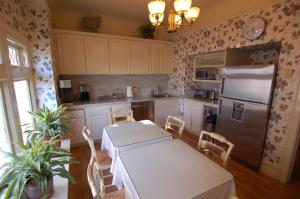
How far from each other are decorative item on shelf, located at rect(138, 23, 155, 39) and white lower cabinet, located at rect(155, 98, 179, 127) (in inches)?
65.5

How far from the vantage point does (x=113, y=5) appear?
9.55ft

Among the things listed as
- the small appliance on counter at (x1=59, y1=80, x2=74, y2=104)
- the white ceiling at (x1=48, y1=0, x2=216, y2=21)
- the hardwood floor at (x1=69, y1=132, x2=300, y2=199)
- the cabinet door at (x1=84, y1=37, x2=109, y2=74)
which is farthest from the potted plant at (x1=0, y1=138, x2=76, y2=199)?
the white ceiling at (x1=48, y1=0, x2=216, y2=21)

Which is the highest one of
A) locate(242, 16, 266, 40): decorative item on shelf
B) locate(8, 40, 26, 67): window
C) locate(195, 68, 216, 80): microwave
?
locate(242, 16, 266, 40): decorative item on shelf

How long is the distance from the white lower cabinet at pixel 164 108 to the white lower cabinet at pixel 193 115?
291 mm

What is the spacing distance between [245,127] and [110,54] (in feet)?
9.81

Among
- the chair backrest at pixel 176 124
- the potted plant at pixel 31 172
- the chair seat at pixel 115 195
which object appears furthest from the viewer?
the chair backrest at pixel 176 124

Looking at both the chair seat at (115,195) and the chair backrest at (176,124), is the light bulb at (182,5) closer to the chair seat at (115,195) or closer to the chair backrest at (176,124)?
the chair backrest at (176,124)

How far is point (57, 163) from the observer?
42.5 inches

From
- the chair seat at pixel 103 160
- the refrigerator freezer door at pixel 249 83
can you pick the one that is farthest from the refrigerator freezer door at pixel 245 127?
the chair seat at pixel 103 160

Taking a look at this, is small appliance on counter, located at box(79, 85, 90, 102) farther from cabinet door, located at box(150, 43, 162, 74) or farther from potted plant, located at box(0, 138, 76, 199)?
potted plant, located at box(0, 138, 76, 199)

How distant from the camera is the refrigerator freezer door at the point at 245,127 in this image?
2.22m

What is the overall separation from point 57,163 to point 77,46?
8.55 feet

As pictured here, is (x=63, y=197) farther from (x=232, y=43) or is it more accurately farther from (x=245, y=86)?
(x=232, y=43)

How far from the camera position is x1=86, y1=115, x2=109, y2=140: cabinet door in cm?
307
